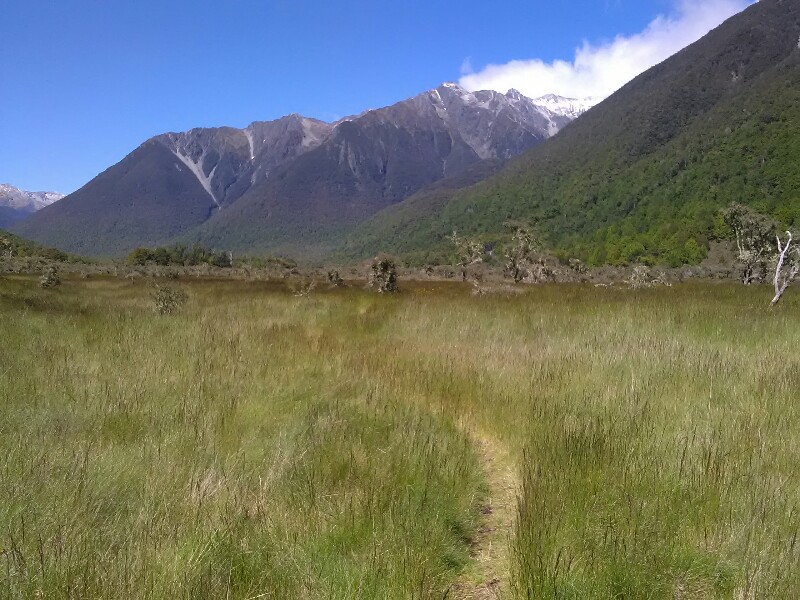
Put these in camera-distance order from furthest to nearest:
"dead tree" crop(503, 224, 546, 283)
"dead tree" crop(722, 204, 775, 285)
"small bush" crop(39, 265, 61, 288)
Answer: "dead tree" crop(503, 224, 546, 283) → "dead tree" crop(722, 204, 775, 285) → "small bush" crop(39, 265, 61, 288)

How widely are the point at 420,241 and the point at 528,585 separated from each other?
161648 millimetres

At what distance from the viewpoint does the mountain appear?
8469cm

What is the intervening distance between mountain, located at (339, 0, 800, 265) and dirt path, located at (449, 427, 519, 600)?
73163 mm

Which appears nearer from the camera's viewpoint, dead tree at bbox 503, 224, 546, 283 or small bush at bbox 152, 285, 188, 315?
small bush at bbox 152, 285, 188, 315

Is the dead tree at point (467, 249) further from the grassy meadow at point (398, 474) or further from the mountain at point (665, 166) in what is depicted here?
the mountain at point (665, 166)

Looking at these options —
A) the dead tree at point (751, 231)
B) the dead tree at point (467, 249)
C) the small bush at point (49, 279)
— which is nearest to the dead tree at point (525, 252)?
the dead tree at point (467, 249)

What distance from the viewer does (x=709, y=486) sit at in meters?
2.75

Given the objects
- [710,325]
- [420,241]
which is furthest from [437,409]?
[420,241]

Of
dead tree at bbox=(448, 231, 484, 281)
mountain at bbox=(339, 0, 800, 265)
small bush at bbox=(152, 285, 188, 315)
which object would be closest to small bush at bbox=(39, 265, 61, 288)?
small bush at bbox=(152, 285, 188, 315)

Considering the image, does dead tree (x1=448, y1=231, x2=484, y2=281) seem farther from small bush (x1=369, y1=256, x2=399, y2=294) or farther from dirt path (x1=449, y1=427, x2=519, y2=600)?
dirt path (x1=449, y1=427, x2=519, y2=600)

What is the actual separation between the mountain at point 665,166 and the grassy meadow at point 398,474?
72.0 metres

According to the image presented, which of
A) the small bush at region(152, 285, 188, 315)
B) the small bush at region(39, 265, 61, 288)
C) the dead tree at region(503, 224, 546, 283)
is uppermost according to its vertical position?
the dead tree at region(503, 224, 546, 283)

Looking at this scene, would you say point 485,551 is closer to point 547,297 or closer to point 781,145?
point 547,297

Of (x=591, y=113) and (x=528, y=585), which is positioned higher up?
(x=591, y=113)
